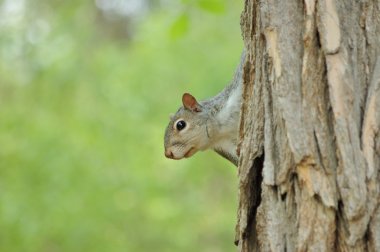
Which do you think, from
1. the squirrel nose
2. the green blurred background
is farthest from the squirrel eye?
the green blurred background

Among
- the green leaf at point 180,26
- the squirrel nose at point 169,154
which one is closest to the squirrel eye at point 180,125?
the squirrel nose at point 169,154

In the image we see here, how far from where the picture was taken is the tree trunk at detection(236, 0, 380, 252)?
2264 millimetres

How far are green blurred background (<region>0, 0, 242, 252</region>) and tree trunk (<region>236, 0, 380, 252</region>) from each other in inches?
233

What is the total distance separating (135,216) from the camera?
9.51 meters

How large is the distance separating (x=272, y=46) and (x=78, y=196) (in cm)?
619

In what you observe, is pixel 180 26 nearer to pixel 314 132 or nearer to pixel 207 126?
pixel 207 126

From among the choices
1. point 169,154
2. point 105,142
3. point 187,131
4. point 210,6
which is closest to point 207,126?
point 187,131

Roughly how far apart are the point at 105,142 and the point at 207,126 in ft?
16.5

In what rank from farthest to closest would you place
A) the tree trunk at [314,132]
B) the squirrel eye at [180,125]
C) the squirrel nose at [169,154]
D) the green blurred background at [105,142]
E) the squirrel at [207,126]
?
the green blurred background at [105,142]
the squirrel eye at [180,125]
the squirrel nose at [169,154]
the squirrel at [207,126]
the tree trunk at [314,132]

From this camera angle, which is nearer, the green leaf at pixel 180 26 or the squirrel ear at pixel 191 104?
the squirrel ear at pixel 191 104

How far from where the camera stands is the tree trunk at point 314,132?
2.26 m

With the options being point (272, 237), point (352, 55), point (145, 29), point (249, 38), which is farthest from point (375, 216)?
point (145, 29)

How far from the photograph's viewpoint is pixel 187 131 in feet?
14.0

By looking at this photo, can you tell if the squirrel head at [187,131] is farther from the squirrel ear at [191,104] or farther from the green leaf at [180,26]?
the green leaf at [180,26]
